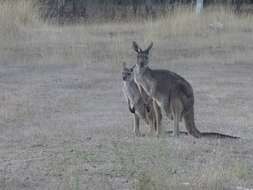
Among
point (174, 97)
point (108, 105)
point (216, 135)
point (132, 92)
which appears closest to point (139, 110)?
point (132, 92)

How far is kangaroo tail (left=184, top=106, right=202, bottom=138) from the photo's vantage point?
923cm

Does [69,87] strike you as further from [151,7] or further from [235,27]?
[151,7]

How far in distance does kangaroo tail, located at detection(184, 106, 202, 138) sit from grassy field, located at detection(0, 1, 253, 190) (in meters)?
0.09

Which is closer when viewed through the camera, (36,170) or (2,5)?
(36,170)

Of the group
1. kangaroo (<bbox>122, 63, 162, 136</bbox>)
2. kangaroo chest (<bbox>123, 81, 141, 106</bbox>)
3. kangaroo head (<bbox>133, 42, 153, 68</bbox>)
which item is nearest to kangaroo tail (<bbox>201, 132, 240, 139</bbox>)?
kangaroo (<bbox>122, 63, 162, 136</bbox>)

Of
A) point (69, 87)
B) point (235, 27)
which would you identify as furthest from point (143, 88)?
point (235, 27)

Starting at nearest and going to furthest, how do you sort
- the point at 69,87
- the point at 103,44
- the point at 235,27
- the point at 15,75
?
the point at 69,87 < the point at 15,75 < the point at 103,44 < the point at 235,27

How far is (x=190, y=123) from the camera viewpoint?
929cm

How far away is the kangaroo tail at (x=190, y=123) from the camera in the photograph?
9.23 metres

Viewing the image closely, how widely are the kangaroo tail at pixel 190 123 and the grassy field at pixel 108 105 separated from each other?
0.09 metres

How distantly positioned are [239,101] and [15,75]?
4.74 meters

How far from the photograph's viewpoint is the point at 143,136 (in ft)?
30.6

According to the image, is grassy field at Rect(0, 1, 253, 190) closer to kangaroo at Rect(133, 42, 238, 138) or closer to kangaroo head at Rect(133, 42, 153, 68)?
kangaroo at Rect(133, 42, 238, 138)

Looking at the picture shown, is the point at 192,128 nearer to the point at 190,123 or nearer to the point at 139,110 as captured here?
the point at 190,123
